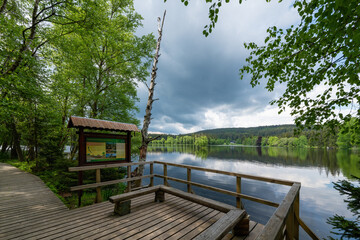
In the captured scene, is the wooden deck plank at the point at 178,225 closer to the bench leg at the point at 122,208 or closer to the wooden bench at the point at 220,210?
the wooden bench at the point at 220,210

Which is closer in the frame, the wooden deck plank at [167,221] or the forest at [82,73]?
the wooden deck plank at [167,221]

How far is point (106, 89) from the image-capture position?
34.3ft

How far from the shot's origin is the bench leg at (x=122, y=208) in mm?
3672

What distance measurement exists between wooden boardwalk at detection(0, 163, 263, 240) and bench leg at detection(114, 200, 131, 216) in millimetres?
100

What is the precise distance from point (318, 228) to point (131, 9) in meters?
19.6

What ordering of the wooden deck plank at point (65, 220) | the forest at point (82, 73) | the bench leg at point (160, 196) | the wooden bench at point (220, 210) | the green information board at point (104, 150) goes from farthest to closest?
the forest at point (82, 73) → the green information board at point (104, 150) → the bench leg at point (160, 196) → the wooden deck plank at point (65, 220) → the wooden bench at point (220, 210)

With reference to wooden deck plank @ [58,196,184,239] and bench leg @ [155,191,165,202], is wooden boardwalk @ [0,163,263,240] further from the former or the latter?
bench leg @ [155,191,165,202]

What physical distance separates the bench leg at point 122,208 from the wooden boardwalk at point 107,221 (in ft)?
0.33

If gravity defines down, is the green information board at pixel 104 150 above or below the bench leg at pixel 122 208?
above

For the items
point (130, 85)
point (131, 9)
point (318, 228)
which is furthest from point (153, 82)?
point (318, 228)

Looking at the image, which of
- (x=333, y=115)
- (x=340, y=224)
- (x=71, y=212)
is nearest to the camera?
(x=340, y=224)

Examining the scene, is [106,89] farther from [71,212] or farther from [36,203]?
[71,212]

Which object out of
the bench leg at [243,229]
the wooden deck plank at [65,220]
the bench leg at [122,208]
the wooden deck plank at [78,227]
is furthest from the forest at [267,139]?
the wooden deck plank at [65,220]

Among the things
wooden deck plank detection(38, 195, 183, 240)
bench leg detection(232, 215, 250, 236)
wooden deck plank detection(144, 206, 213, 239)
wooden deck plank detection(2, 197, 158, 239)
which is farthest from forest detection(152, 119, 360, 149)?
wooden deck plank detection(2, 197, 158, 239)
